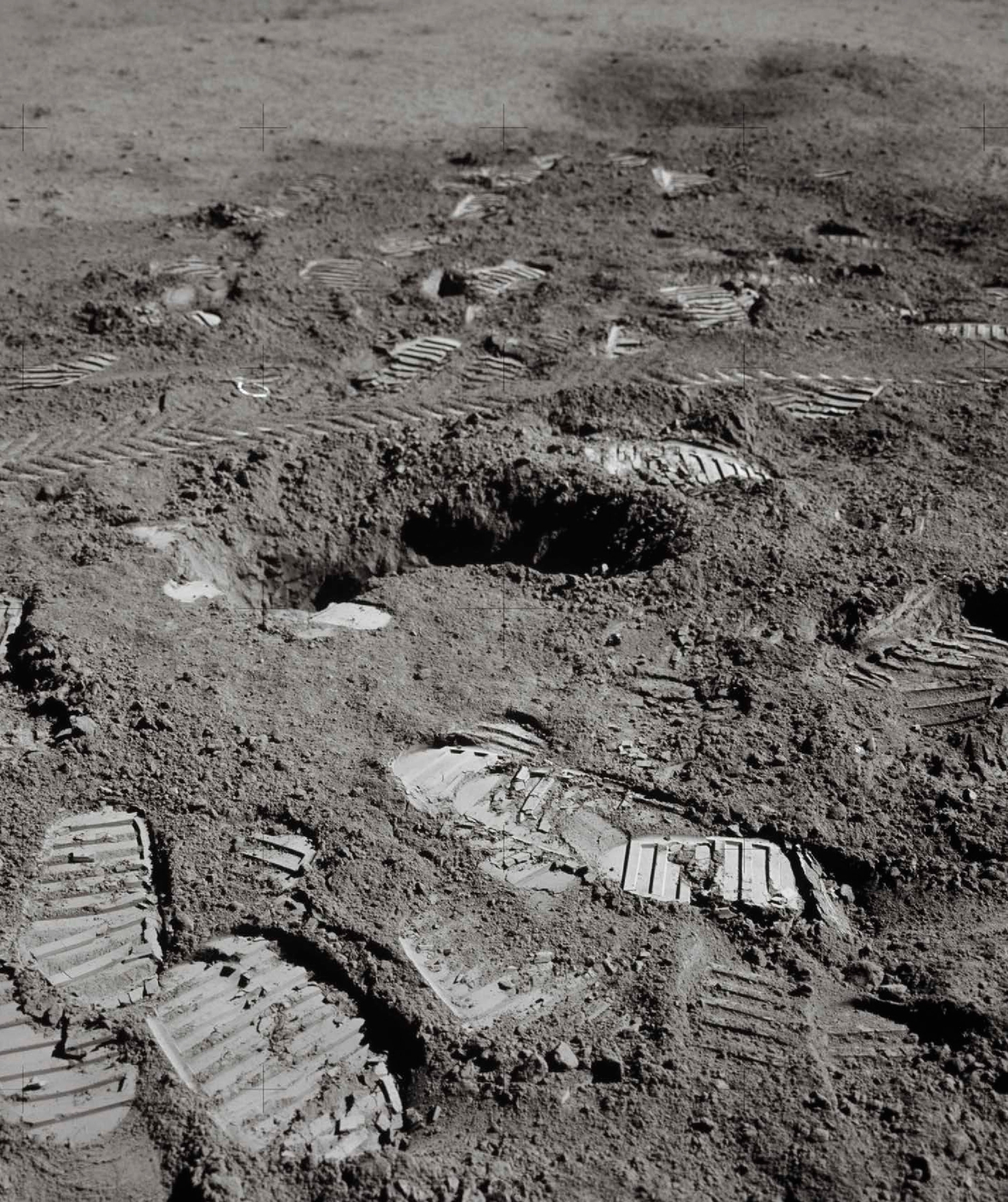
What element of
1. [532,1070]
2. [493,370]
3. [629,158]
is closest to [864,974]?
[532,1070]

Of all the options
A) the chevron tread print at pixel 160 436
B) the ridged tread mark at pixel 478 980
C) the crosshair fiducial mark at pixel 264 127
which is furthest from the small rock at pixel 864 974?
the crosshair fiducial mark at pixel 264 127

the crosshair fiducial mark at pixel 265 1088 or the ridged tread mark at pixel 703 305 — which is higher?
the ridged tread mark at pixel 703 305

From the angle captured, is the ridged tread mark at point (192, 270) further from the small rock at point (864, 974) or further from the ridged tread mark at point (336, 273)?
the small rock at point (864, 974)

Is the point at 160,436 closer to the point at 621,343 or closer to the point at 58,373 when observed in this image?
the point at 58,373

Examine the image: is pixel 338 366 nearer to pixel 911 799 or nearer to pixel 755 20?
pixel 911 799

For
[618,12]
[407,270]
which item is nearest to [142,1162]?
[407,270]

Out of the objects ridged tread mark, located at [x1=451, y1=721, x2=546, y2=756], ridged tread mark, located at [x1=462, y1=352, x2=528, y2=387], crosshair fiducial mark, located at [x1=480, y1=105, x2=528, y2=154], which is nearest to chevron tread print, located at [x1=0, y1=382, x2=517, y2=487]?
ridged tread mark, located at [x1=462, y1=352, x2=528, y2=387]
